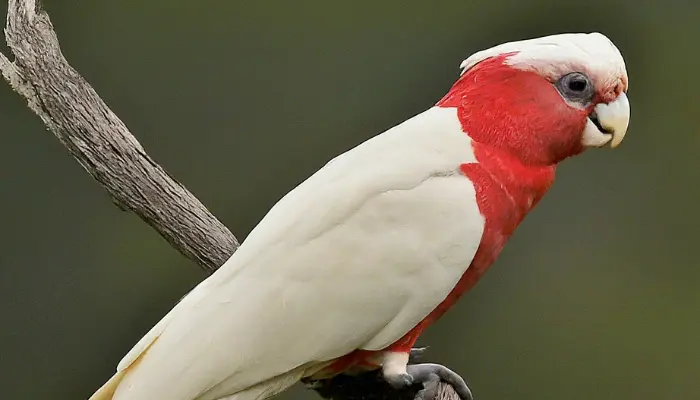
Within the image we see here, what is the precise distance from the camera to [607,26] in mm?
2629

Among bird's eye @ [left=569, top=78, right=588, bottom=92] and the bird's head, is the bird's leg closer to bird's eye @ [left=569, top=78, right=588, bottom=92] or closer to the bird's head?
the bird's head

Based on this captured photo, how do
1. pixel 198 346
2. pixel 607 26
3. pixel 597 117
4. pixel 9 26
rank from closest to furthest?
1. pixel 198 346
2. pixel 597 117
3. pixel 9 26
4. pixel 607 26

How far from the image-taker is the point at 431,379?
5.31ft

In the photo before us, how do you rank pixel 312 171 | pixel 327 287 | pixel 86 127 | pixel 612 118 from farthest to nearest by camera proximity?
pixel 312 171 → pixel 86 127 → pixel 612 118 → pixel 327 287

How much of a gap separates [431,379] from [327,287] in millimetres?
271

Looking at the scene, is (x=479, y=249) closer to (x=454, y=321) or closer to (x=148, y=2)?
(x=454, y=321)

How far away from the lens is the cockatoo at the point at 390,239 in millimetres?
1486

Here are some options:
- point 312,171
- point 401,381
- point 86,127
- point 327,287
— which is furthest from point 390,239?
point 312,171

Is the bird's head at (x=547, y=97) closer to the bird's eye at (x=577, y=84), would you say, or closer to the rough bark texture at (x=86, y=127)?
the bird's eye at (x=577, y=84)

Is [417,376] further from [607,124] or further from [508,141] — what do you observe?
[607,124]

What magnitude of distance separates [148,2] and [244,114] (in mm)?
417

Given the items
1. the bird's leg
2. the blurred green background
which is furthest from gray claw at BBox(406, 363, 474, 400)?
the blurred green background

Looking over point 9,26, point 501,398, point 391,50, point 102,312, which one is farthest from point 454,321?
point 9,26

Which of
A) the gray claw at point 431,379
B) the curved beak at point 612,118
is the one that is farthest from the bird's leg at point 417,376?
the curved beak at point 612,118
